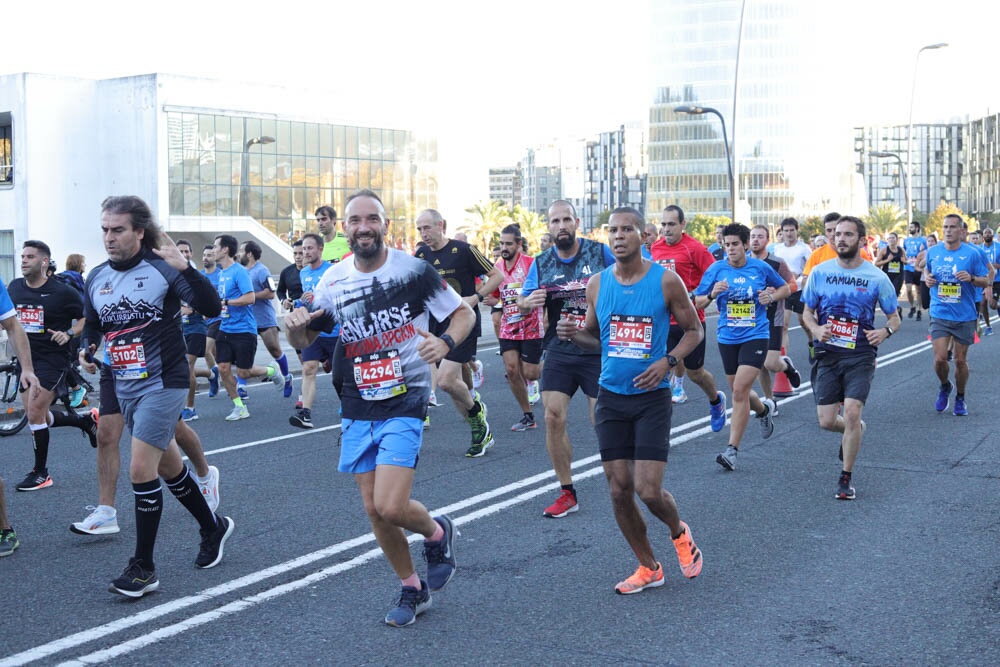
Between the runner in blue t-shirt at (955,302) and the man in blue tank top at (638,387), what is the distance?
7.03 m

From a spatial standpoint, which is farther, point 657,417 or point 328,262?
point 328,262

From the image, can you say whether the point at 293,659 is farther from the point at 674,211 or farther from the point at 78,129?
the point at 78,129

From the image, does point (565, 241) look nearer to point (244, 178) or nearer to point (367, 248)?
point (367, 248)

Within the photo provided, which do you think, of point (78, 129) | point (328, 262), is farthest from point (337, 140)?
point (328, 262)

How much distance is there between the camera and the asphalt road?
4828 mm

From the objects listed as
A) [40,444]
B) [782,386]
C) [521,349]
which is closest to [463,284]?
[521,349]

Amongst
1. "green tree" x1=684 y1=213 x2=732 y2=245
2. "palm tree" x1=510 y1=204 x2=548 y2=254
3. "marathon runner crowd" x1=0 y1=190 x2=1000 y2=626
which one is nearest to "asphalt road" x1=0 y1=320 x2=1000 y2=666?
"marathon runner crowd" x1=0 y1=190 x2=1000 y2=626

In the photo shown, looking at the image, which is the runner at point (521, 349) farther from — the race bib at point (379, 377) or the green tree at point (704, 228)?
the green tree at point (704, 228)

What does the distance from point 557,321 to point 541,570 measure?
207 cm

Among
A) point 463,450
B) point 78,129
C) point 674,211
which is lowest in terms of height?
point 463,450

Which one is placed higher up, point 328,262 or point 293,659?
point 328,262

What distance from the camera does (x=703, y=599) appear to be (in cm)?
551

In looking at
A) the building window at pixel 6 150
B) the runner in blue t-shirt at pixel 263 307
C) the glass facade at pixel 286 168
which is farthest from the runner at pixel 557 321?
the building window at pixel 6 150

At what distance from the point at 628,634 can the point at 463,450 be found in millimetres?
4967
